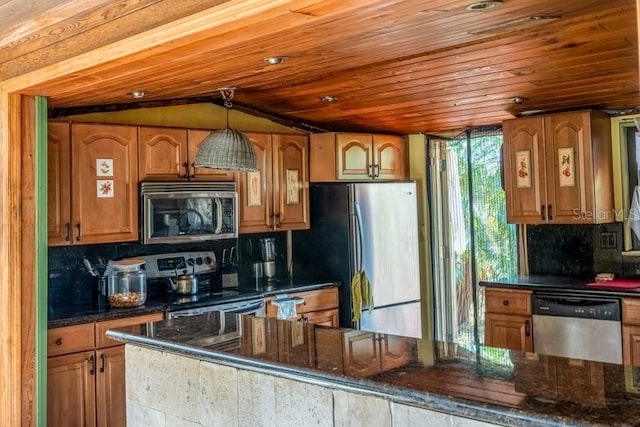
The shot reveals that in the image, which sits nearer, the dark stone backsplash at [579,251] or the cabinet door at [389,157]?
the dark stone backsplash at [579,251]

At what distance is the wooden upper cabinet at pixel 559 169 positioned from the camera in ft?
14.3

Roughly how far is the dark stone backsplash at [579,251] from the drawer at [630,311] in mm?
637

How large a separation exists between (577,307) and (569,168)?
1001mm

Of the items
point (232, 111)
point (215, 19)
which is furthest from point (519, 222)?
point (215, 19)

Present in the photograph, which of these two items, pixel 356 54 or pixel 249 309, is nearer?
pixel 356 54

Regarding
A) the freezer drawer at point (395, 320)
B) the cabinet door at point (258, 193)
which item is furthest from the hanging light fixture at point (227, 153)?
the freezer drawer at point (395, 320)

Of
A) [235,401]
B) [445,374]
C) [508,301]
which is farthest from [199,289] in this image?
[445,374]

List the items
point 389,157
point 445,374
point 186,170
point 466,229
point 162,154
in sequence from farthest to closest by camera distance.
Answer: point 466,229, point 389,157, point 186,170, point 162,154, point 445,374

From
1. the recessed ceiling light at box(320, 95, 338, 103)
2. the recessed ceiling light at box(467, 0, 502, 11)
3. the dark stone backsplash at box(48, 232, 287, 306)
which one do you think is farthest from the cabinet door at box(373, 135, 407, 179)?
the recessed ceiling light at box(467, 0, 502, 11)

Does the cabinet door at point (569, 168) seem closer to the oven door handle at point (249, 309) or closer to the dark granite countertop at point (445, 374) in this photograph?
the oven door handle at point (249, 309)

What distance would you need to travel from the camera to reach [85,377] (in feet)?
11.5

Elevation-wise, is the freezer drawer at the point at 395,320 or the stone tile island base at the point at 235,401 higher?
the stone tile island base at the point at 235,401

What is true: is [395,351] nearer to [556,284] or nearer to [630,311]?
[630,311]

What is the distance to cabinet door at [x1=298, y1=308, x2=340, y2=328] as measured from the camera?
4590 mm
